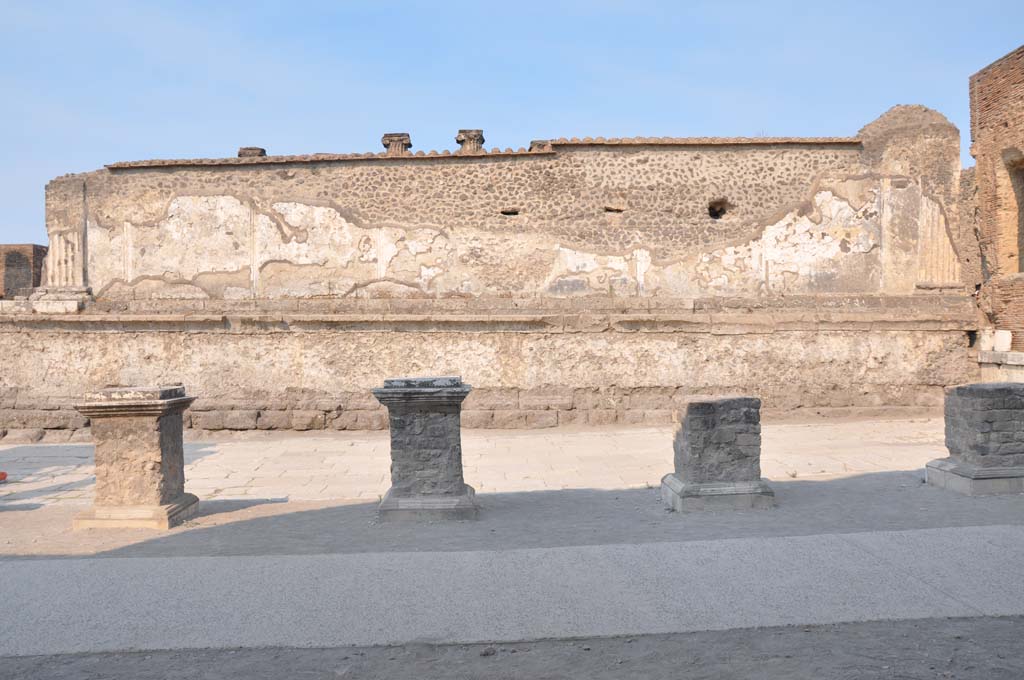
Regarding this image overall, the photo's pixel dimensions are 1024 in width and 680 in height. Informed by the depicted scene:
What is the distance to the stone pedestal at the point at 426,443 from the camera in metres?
5.95

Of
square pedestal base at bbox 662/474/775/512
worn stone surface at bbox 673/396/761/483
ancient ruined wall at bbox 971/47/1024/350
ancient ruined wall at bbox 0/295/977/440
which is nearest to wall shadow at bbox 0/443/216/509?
ancient ruined wall at bbox 0/295/977/440

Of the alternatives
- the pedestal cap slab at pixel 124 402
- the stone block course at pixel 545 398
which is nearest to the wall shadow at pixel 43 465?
the pedestal cap slab at pixel 124 402

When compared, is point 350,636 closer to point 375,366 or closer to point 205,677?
point 205,677

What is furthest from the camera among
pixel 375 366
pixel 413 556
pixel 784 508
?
pixel 375 366

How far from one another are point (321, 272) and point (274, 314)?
0.98 meters

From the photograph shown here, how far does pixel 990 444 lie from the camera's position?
6262 millimetres

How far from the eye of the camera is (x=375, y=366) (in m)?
11.1

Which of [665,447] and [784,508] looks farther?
[665,447]

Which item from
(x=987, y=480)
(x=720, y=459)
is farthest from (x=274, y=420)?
(x=987, y=480)

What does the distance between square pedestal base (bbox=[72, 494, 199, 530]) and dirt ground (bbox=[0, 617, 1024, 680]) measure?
231 cm

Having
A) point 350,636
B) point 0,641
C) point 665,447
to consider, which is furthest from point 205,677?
point 665,447

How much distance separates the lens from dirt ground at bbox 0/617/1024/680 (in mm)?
3156

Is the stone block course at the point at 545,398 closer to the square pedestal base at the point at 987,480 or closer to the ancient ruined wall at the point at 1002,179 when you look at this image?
the square pedestal base at the point at 987,480

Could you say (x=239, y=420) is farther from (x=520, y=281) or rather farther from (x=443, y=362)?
(x=520, y=281)
